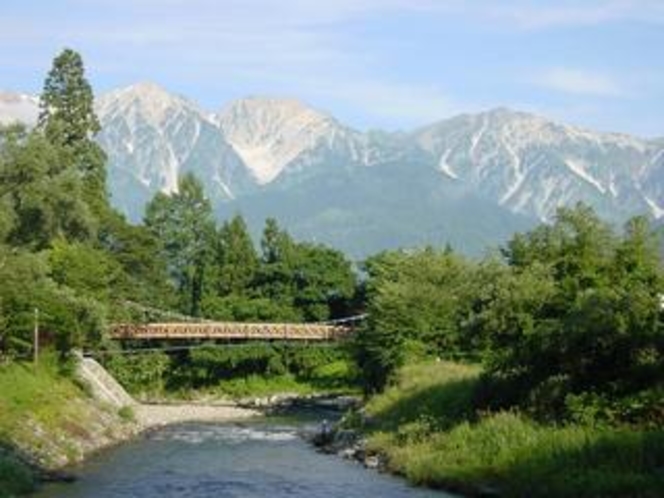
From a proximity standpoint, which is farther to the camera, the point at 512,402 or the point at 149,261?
the point at 149,261

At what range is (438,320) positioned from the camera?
54938 mm

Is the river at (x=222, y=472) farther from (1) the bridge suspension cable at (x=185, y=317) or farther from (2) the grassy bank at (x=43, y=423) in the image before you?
(1) the bridge suspension cable at (x=185, y=317)

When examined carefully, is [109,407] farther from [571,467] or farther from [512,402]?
[571,467]

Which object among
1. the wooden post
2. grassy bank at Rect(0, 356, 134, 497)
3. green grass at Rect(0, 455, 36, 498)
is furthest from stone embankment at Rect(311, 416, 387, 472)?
the wooden post

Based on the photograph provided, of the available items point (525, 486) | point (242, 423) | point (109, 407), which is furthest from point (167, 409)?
point (525, 486)

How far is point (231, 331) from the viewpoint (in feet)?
242

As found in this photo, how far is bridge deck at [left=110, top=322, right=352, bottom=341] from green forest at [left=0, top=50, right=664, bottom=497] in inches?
42.6

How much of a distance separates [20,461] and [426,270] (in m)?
31.1

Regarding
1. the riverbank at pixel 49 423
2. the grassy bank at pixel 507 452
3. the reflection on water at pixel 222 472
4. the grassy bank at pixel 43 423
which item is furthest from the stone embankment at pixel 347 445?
the grassy bank at pixel 43 423

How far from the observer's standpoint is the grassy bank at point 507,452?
83.8 feet

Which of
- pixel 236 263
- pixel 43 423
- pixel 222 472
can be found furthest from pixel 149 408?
pixel 222 472

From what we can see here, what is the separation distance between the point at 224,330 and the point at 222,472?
39.0 metres

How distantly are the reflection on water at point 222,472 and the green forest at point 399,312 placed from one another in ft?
6.30

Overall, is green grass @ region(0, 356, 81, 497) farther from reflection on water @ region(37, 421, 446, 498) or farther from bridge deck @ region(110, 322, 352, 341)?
bridge deck @ region(110, 322, 352, 341)
